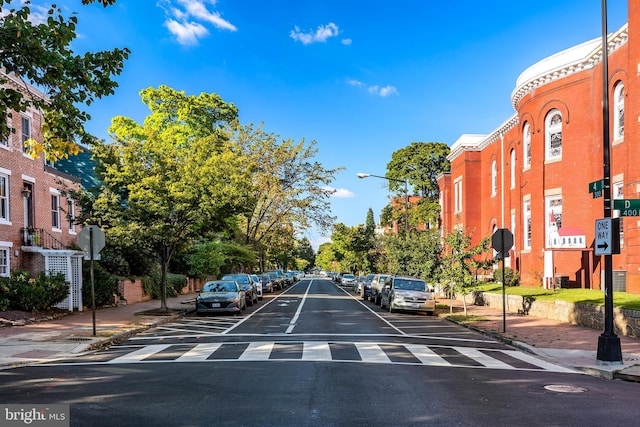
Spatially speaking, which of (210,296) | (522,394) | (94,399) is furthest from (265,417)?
(210,296)

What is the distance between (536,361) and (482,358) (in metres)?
1.07

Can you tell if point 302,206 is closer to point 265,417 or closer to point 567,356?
point 567,356

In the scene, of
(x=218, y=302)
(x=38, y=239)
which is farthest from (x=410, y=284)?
(x=38, y=239)

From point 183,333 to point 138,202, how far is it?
254 inches

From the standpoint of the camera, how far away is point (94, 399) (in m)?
7.12

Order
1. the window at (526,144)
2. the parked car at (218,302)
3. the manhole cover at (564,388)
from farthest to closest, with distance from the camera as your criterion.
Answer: the window at (526,144)
the parked car at (218,302)
the manhole cover at (564,388)

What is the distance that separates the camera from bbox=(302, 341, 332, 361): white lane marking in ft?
35.4

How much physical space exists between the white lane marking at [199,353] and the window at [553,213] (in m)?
19.4

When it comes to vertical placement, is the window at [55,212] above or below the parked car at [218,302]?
above

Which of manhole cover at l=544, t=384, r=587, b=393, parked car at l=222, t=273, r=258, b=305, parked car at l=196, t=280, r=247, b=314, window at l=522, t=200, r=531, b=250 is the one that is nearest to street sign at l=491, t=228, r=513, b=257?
manhole cover at l=544, t=384, r=587, b=393

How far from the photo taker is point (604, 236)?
10977mm

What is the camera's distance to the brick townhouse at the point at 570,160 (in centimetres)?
2048

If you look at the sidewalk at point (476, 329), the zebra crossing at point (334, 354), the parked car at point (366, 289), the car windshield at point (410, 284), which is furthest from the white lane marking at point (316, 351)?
the parked car at point (366, 289)

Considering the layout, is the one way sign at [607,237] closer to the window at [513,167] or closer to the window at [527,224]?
the window at [527,224]
